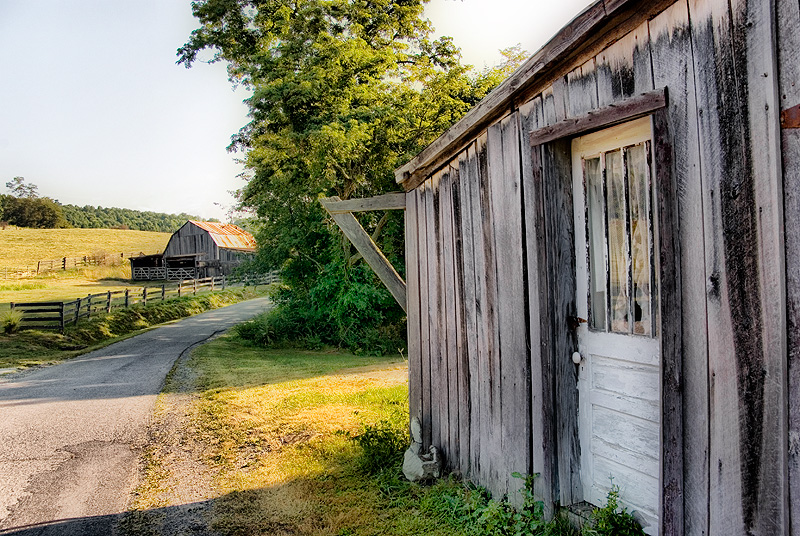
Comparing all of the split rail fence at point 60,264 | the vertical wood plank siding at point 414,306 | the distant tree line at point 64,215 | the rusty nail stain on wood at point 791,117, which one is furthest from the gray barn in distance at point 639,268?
the distant tree line at point 64,215

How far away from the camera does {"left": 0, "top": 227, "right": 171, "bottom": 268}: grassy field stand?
47.7m

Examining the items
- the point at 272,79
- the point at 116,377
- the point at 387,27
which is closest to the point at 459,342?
the point at 116,377

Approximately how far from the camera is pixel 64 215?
276 ft

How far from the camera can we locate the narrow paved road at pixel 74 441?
4.59m

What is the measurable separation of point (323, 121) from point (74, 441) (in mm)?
10522

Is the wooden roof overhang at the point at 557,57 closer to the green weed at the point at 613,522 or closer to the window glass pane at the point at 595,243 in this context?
the window glass pane at the point at 595,243

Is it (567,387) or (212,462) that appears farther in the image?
(212,462)

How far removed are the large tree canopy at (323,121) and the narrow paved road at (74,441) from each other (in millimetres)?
5205

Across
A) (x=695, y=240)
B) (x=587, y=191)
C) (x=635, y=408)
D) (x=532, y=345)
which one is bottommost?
(x=635, y=408)

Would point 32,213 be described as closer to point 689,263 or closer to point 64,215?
point 64,215

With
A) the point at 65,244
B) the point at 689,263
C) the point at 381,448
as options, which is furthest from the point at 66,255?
the point at 689,263

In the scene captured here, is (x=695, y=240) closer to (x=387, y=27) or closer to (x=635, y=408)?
(x=635, y=408)

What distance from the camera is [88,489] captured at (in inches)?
201

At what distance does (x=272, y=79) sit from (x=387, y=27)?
5.81 meters
